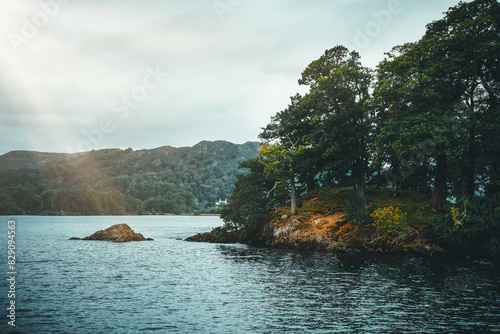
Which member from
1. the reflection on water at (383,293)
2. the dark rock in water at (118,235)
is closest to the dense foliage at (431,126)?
the reflection on water at (383,293)

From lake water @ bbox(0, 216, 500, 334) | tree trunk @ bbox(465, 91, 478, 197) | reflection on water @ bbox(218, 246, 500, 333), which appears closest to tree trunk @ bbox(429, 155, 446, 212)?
tree trunk @ bbox(465, 91, 478, 197)

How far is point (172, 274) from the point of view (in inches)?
1239

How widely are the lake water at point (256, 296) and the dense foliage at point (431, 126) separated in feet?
25.0

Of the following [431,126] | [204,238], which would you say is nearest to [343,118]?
[431,126]

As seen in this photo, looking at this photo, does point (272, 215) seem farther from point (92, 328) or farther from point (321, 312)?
point (92, 328)

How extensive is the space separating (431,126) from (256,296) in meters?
29.3

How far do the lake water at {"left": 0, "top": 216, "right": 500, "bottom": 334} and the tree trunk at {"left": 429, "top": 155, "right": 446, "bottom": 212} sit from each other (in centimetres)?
1113

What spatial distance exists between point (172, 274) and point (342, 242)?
24141 mm

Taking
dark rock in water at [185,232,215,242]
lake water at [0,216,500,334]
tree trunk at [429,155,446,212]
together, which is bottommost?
dark rock in water at [185,232,215,242]

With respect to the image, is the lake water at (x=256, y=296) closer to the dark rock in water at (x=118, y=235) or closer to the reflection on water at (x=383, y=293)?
the reflection on water at (x=383, y=293)

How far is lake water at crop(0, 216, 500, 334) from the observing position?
1742 centimetres

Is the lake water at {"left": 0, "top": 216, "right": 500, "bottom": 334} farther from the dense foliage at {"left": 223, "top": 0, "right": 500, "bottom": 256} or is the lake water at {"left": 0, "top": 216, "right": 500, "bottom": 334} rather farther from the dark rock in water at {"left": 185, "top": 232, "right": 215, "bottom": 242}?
the dark rock in water at {"left": 185, "top": 232, "right": 215, "bottom": 242}

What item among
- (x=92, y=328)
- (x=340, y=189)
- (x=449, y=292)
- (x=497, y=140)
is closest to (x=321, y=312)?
(x=449, y=292)

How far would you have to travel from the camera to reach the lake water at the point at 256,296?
17.4m
